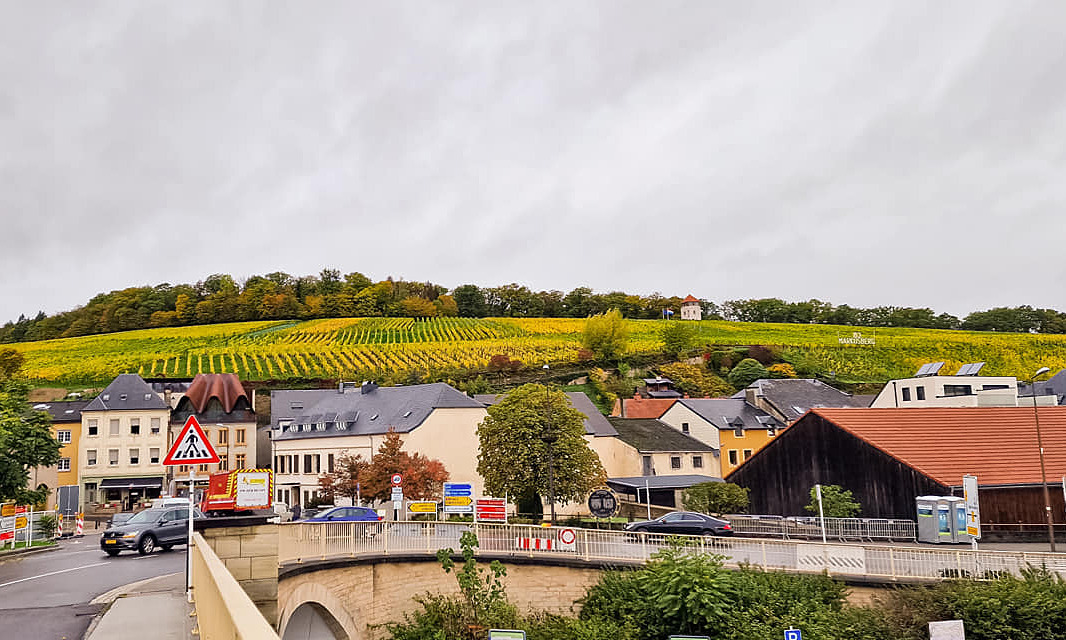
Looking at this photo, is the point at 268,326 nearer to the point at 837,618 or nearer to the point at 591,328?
the point at 591,328

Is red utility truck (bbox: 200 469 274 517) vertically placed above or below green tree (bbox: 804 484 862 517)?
above

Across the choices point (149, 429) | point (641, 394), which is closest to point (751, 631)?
point (149, 429)

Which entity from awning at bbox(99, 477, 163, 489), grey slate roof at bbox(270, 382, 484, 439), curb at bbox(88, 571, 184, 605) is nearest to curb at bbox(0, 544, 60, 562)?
curb at bbox(88, 571, 184, 605)

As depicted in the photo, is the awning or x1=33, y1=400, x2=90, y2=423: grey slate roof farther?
x1=33, y1=400, x2=90, y2=423: grey slate roof

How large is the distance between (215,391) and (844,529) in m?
57.1

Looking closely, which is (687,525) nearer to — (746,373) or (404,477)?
(404,477)

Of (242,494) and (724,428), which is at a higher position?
(724,428)

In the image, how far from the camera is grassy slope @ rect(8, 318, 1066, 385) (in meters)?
95.1

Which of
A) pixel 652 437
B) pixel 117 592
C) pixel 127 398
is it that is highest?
pixel 127 398

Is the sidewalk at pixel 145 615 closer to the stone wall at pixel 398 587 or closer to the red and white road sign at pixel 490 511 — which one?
the stone wall at pixel 398 587

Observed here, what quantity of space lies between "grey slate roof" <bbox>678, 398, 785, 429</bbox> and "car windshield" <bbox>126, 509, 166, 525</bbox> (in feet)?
160

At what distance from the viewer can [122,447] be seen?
6638 cm

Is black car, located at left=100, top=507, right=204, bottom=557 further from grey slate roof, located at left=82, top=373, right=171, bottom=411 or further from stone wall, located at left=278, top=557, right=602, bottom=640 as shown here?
grey slate roof, located at left=82, top=373, right=171, bottom=411

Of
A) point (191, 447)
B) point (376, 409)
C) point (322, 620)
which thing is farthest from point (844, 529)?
point (376, 409)
